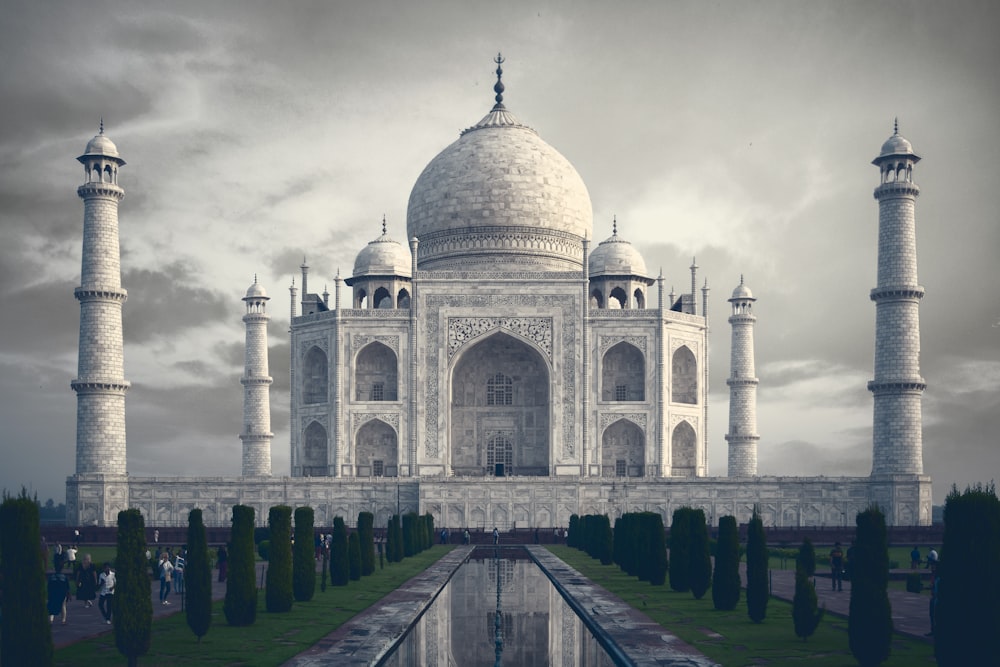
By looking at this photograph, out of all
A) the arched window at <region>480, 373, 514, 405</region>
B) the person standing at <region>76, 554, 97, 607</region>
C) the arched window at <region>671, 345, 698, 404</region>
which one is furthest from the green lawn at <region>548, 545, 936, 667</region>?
the arched window at <region>671, 345, 698, 404</region>

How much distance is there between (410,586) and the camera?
20078mm

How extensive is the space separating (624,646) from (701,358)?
29734mm

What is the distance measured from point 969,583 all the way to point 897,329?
84.6 ft

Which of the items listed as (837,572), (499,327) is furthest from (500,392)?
(837,572)

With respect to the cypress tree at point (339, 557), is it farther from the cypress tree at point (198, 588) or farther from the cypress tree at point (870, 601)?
the cypress tree at point (870, 601)

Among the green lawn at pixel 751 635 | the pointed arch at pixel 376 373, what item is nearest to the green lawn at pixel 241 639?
the green lawn at pixel 751 635

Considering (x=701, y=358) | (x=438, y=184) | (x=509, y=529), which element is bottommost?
(x=509, y=529)

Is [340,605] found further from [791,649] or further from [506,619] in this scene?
[791,649]

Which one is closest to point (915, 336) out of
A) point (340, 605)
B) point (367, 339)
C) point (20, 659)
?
point (367, 339)

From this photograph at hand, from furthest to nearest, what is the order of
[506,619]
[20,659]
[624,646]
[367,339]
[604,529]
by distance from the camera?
[367,339] → [604,529] → [506,619] → [624,646] → [20,659]

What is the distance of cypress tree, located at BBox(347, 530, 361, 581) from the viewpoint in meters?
21.4

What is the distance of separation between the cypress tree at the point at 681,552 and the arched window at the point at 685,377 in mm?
22516

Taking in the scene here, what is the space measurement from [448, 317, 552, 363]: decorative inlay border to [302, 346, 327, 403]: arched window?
4914mm

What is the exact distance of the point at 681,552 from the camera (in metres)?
19.3
